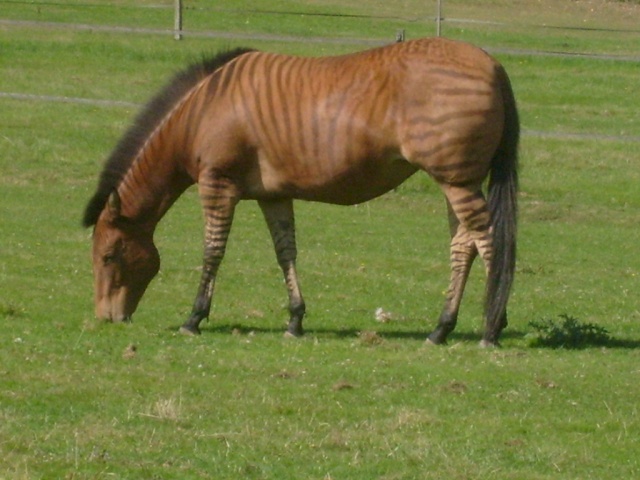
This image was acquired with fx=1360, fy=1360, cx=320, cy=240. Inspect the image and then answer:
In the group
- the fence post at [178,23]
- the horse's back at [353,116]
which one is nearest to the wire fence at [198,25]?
the fence post at [178,23]

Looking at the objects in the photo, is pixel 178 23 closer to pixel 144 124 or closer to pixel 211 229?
pixel 144 124

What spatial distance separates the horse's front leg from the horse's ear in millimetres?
805

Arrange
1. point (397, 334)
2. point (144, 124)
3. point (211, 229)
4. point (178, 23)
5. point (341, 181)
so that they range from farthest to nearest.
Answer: point (178, 23) < point (144, 124) < point (397, 334) < point (211, 229) < point (341, 181)

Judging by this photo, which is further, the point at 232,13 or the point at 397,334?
the point at 232,13

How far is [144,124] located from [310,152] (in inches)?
65.7

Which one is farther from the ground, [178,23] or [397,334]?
[397,334]

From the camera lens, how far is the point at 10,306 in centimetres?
1244

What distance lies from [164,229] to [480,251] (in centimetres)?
817

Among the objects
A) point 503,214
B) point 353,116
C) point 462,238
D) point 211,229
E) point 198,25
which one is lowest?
point 198,25

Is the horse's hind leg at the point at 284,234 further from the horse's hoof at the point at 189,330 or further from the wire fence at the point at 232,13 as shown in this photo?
the wire fence at the point at 232,13

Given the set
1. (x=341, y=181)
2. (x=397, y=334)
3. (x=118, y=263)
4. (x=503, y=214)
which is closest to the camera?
(x=503, y=214)

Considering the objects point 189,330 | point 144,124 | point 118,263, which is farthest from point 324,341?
point 144,124

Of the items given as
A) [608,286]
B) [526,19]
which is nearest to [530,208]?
[608,286]

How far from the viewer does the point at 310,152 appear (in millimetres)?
11562
